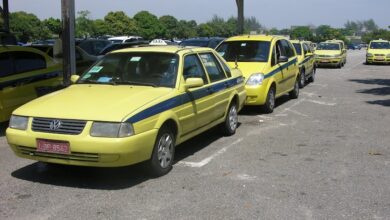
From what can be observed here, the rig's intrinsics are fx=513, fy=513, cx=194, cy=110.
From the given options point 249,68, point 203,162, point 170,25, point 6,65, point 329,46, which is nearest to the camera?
point 203,162

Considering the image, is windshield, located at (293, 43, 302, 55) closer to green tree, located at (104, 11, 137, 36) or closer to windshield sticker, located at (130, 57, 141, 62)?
windshield sticker, located at (130, 57, 141, 62)

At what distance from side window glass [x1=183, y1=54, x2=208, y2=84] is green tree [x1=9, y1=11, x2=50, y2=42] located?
173 feet

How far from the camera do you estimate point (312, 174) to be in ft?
20.8

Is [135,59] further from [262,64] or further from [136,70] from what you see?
[262,64]

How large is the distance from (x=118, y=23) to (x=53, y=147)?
78.8 metres

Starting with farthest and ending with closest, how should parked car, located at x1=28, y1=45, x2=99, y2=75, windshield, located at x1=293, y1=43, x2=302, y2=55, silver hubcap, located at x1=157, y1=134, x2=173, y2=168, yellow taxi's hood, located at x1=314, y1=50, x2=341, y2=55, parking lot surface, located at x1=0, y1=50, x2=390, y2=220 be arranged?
yellow taxi's hood, located at x1=314, y1=50, x2=341, y2=55 < windshield, located at x1=293, y1=43, x2=302, y2=55 < parked car, located at x1=28, y1=45, x2=99, y2=75 < silver hubcap, located at x1=157, y1=134, x2=173, y2=168 < parking lot surface, located at x1=0, y1=50, x2=390, y2=220

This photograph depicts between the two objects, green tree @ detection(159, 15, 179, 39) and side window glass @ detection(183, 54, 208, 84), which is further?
green tree @ detection(159, 15, 179, 39)

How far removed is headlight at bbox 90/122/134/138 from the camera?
17.7 ft

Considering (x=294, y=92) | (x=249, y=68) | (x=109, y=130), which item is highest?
(x=249, y=68)

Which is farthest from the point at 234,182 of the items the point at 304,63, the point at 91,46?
the point at 91,46

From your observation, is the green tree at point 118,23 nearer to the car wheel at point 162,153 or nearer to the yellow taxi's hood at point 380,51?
the yellow taxi's hood at point 380,51

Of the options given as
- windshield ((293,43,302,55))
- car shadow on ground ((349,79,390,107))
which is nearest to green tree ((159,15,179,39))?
car shadow on ground ((349,79,390,107))

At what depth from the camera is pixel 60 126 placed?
5527 mm

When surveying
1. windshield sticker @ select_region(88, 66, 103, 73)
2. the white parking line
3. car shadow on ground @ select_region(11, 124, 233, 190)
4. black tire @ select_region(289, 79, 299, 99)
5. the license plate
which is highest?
windshield sticker @ select_region(88, 66, 103, 73)
